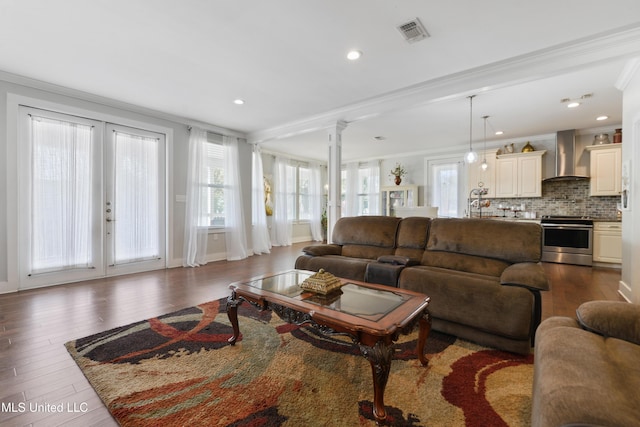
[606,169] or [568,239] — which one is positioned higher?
[606,169]

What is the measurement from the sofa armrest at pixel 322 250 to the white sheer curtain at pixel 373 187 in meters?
5.13

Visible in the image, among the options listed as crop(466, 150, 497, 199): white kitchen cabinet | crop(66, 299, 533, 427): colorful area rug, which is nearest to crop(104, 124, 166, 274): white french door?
crop(66, 299, 533, 427): colorful area rug

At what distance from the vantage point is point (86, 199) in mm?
4129

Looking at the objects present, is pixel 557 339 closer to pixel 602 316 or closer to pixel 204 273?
pixel 602 316

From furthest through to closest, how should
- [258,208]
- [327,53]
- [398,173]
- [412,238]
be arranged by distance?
[398,173]
[258,208]
[412,238]
[327,53]

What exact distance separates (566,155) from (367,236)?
5093mm

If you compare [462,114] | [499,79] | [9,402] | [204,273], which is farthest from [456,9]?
[204,273]

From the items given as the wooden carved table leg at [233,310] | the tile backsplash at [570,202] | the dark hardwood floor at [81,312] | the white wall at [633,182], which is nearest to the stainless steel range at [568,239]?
the dark hardwood floor at [81,312]

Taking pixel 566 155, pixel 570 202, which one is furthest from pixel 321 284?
pixel 570 202

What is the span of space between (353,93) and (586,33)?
245cm

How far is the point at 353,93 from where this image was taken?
4055 millimetres

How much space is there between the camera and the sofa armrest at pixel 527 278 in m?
2.01

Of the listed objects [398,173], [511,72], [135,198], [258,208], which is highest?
[511,72]

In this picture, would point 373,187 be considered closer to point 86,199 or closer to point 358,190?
point 358,190
